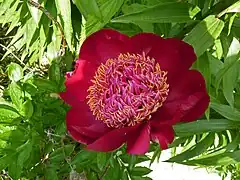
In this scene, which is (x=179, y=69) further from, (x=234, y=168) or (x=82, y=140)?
(x=234, y=168)

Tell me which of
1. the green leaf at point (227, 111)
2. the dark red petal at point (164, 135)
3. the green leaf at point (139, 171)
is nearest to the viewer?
the dark red petal at point (164, 135)

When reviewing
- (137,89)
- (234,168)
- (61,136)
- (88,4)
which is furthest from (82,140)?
(234,168)

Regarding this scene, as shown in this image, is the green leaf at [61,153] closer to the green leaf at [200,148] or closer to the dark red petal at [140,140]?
the green leaf at [200,148]

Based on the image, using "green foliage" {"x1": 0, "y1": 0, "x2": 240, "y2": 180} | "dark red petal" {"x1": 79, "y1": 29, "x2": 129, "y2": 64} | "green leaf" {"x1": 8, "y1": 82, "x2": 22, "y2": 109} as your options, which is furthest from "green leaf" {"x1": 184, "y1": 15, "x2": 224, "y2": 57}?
"green leaf" {"x1": 8, "y1": 82, "x2": 22, "y2": 109}

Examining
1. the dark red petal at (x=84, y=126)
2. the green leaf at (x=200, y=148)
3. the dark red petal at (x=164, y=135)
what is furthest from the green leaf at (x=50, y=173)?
the dark red petal at (x=164, y=135)

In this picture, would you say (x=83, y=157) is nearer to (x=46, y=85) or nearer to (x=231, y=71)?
(x=46, y=85)

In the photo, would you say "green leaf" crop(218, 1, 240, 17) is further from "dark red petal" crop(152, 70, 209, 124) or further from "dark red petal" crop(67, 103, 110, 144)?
"dark red petal" crop(67, 103, 110, 144)

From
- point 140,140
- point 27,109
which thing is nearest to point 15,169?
point 27,109
